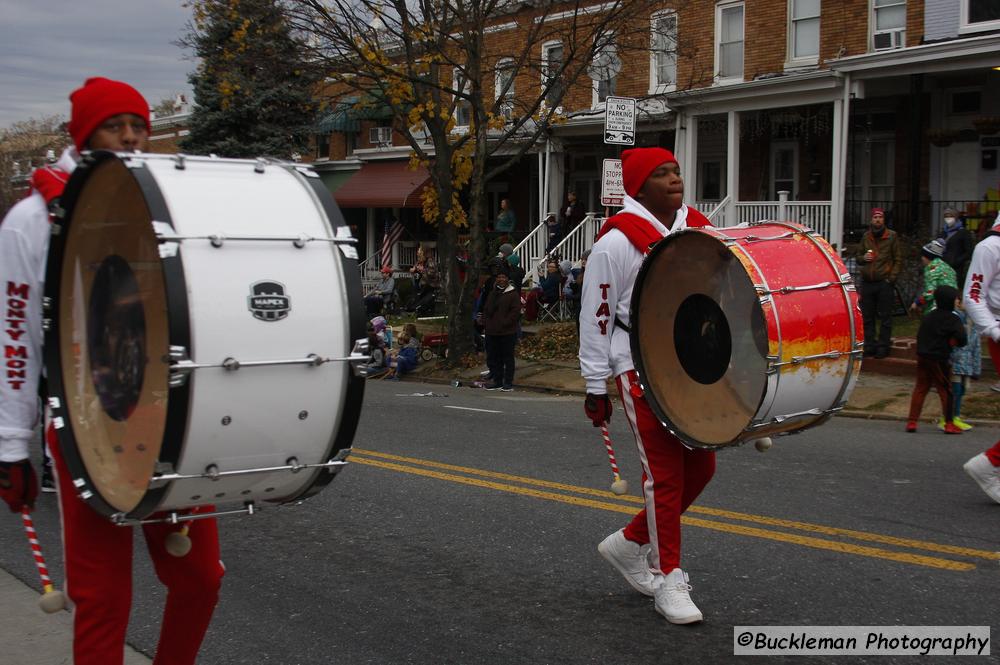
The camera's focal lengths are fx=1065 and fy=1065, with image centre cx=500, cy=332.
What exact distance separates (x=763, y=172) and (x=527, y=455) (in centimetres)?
1705

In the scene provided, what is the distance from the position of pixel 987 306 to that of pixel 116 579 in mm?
5683

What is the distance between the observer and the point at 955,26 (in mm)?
19984

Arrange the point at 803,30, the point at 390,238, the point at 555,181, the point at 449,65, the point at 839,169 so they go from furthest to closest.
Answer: the point at 390,238
the point at 555,181
the point at 803,30
the point at 839,169
the point at 449,65

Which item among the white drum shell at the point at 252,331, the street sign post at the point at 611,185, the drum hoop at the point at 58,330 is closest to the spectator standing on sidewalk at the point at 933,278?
the street sign post at the point at 611,185

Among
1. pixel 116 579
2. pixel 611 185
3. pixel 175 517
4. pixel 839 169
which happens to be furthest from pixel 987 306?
pixel 839 169

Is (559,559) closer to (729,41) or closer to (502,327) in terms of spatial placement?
(502,327)

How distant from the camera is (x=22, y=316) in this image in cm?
352

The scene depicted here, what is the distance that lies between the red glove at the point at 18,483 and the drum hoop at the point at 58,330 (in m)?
0.13

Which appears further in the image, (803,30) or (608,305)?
(803,30)

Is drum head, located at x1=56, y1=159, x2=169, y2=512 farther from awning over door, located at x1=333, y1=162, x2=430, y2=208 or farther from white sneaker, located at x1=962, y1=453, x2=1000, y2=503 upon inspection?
awning over door, located at x1=333, y1=162, x2=430, y2=208

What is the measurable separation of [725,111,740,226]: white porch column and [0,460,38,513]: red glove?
20.6 metres

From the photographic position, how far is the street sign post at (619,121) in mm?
15094

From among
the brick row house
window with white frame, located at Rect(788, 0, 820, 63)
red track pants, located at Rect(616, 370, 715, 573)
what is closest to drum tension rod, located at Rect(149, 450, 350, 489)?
red track pants, located at Rect(616, 370, 715, 573)

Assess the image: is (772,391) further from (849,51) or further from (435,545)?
(849,51)
